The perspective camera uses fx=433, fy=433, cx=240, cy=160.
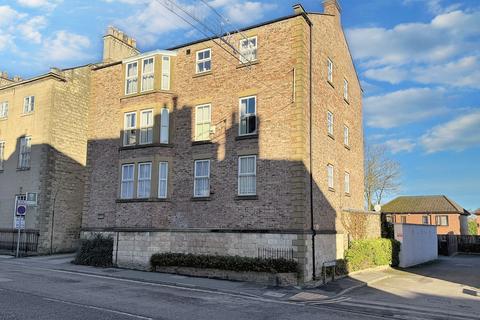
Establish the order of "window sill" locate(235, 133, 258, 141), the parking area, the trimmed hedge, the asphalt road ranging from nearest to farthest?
the asphalt road → the parking area → the trimmed hedge → "window sill" locate(235, 133, 258, 141)

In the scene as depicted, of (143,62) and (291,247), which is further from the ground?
(143,62)

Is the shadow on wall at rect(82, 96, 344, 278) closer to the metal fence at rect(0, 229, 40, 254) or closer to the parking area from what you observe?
the parking area

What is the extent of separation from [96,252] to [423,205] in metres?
52.9

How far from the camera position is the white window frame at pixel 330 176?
76.3 feet

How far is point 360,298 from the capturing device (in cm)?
1552

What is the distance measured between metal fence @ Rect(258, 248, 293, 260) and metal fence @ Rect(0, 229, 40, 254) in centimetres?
1603

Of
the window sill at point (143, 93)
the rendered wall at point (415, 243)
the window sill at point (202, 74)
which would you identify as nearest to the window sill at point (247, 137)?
the window sill at point (202, 74)

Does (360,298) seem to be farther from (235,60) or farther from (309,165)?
(235,60)

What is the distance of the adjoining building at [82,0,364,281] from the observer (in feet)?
64.5

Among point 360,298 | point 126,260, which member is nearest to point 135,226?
point 126,260

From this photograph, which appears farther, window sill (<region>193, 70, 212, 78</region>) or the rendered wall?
the rendered wall

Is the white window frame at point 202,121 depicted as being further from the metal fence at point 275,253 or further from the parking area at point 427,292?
the parking area at point 427,292

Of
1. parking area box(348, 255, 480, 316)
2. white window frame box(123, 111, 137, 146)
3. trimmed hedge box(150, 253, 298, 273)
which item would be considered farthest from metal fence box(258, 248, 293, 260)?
white window frame box(123, 111, 137, 146)

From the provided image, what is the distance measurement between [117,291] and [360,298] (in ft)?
27.9
